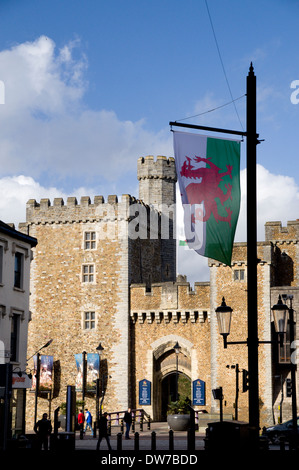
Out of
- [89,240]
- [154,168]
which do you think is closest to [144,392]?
[89,240]

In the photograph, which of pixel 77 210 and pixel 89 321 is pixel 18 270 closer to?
pixel 89 321

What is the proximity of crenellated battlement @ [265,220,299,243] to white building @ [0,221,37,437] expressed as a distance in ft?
83.2

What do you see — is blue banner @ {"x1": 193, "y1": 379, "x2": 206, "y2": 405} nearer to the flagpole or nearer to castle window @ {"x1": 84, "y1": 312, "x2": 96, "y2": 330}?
castle window @ {"x1": 84, "y1": 312, "x2": 96, "y2": 330}

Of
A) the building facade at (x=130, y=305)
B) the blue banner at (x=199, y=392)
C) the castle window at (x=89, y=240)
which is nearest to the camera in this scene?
the building facade at (x=130, y=305)

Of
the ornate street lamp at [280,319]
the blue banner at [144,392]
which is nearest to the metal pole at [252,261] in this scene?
the ornate street lamp at [280,319]

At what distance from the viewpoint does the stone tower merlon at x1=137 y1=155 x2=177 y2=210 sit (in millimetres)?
59312

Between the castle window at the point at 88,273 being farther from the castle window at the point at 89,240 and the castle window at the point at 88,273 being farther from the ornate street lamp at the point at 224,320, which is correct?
the ornate street lamp at the point at 224,320

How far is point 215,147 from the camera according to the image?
1460 cm

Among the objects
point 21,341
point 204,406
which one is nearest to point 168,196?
point 204,406

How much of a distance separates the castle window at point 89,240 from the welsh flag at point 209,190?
4007 cm

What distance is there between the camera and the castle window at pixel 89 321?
174 feet

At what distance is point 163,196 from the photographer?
5931 cm
